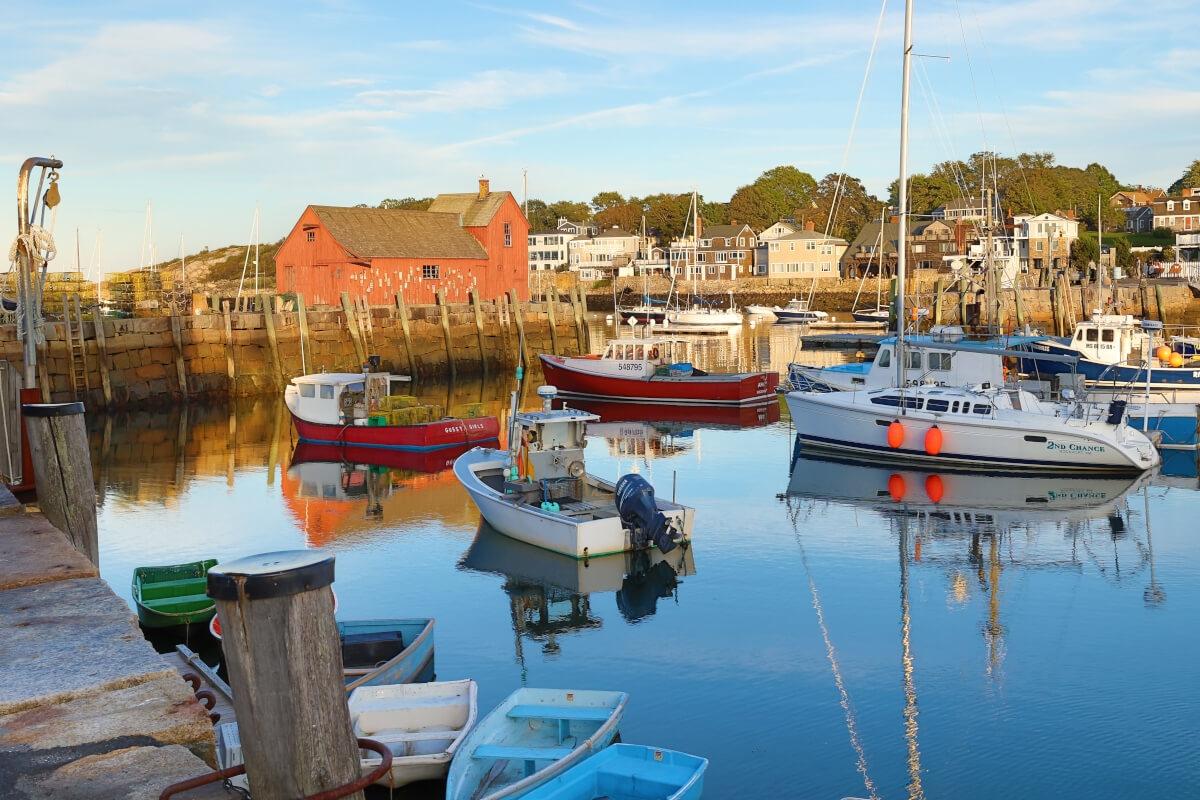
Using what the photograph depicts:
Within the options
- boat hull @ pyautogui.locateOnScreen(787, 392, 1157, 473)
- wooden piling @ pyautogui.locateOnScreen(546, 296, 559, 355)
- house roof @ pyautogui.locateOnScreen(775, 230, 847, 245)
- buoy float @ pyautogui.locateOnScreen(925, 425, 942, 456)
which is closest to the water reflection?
buoy float @ pyautogui.locateOnScreen(925, 425, 942, 456)

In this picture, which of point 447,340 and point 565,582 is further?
point 447,340

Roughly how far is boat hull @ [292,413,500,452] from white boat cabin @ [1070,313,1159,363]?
21.2 m

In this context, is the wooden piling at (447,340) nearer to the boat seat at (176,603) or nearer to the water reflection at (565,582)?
the water reflection at (565,582)

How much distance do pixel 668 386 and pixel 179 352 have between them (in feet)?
62.3

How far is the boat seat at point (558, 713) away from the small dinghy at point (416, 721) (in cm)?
44

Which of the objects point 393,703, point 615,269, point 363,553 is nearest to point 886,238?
point 615,269

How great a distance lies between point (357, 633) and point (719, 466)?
678 inches

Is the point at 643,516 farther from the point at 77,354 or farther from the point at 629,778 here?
the point at 77,354

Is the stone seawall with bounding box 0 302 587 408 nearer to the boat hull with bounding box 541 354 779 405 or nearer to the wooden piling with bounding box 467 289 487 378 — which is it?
the wooden piling with bounding box 467 289 487 378

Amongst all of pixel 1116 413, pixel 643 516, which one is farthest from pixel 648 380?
pixel 643 516

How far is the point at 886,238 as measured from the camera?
10894 centimetres

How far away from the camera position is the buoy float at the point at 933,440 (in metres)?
26.8

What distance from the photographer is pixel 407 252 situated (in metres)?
59.9

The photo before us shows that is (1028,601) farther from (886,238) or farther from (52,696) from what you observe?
(886,238)
